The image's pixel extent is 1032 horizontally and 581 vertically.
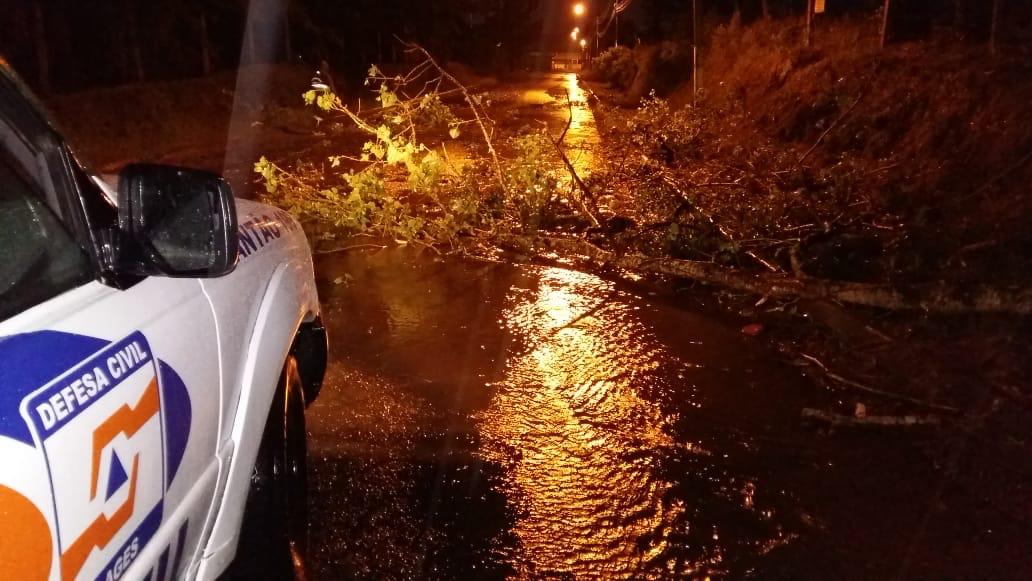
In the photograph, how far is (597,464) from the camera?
429 cm

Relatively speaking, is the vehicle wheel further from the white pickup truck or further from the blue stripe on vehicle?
the blue stripe on vehicle

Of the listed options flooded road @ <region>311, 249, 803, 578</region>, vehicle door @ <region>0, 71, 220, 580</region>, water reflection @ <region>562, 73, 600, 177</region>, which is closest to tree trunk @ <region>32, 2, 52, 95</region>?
water reflection @ <region>562, 73, 600, 177</region>

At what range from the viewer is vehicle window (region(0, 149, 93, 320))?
5.71ft

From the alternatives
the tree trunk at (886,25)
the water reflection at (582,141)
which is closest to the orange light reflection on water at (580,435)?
the water reflection at (582,141)

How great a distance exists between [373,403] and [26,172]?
3.20m

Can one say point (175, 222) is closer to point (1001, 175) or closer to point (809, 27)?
point (1001, 175)

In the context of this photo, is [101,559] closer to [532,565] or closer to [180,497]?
[180,497]

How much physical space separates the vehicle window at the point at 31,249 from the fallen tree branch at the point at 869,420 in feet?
12.8

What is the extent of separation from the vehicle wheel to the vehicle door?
0.55 meters

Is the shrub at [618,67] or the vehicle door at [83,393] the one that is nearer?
the vehicle door at [83,393]

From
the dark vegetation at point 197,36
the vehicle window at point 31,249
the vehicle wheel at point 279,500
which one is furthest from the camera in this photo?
the dark vegetation at point 197,36

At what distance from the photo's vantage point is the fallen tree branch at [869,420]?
4598mm

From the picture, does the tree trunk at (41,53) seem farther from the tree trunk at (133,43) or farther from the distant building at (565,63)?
the distant building at (565,63)

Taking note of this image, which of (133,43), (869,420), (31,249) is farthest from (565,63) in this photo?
(31,249)
